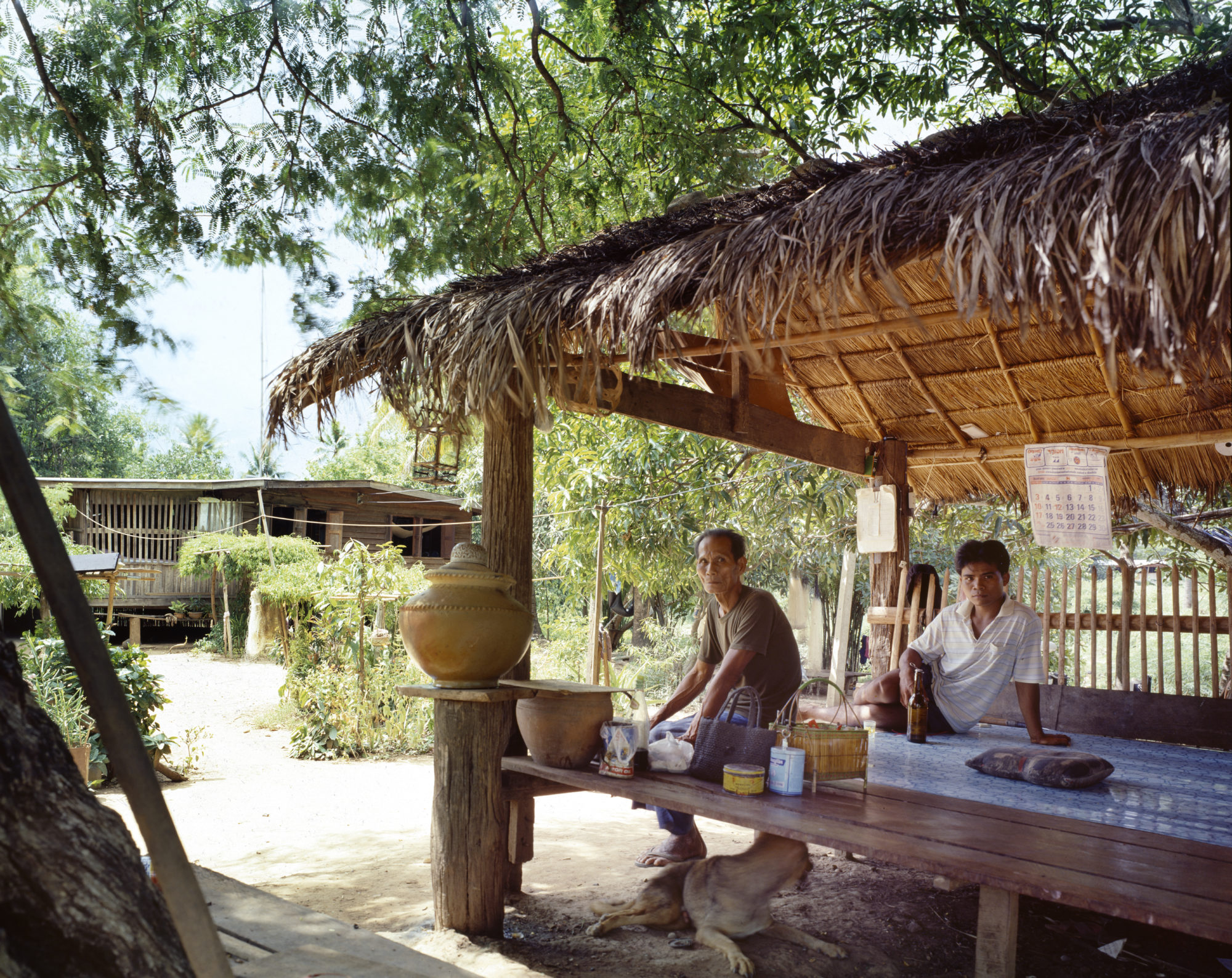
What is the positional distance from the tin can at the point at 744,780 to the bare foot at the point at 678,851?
1.60 m

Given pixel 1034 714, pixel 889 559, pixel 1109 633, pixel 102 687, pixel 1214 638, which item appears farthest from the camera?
pixel 1109 633

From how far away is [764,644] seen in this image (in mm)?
4074

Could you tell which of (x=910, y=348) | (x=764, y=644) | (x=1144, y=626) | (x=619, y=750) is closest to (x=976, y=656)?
(x=764, y=644)

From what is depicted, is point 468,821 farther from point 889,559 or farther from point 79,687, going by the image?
point 79,687

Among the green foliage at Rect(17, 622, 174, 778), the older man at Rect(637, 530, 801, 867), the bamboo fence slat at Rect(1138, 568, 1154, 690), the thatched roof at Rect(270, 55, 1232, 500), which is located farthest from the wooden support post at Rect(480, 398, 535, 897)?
the bamboo fence slat at Rect(1138, 568, 1154, 690)

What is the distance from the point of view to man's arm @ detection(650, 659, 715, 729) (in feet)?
14.1

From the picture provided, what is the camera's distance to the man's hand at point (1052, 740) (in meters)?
4.53

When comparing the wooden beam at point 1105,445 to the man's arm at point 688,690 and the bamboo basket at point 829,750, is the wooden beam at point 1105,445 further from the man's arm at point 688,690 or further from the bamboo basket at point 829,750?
the bamboo basket at point 829,750

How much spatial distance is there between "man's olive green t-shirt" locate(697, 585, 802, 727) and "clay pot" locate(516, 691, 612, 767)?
2.46 feet

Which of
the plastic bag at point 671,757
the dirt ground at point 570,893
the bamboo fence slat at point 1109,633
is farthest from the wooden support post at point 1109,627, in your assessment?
the plastic bag at point 671,757

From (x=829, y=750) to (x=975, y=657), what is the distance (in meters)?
1.93

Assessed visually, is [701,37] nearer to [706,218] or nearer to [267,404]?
[706,218]

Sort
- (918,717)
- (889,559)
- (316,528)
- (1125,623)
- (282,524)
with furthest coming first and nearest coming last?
(282,524) < (316,528) < (1125,623) < (889,559) < (918,717)

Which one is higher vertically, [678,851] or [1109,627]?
[1109,627]
